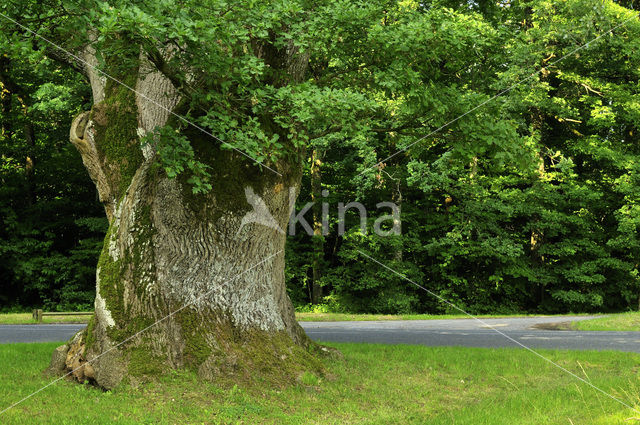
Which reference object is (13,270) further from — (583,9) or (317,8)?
(583,9)

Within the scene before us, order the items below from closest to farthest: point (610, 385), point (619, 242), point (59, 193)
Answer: point (610, 385) < point (619, 242) < point (59, 193)

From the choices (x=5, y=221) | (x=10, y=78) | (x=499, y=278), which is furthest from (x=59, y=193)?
(x=499, y=278)

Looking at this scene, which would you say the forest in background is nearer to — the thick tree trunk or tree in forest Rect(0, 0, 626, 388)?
Result: tree in forest Rect(0, 0, 626, 388)

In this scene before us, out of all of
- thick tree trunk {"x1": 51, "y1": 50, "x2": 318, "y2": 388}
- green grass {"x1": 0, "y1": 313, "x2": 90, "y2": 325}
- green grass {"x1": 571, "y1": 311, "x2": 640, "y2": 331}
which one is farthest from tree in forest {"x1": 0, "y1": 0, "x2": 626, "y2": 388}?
green grass {"x1": 0, "y1": 313, "x2": 90, "y2": 325}

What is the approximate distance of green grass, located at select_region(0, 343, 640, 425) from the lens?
6.51m

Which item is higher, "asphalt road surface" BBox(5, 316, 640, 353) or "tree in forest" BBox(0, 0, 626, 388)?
"tree in forest" BBox(0, 0, 626, 388)

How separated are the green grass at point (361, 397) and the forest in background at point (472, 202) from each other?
13128 mm

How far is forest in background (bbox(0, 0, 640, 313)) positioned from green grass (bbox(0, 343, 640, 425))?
13.1 meters

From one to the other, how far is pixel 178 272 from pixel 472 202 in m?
18.7

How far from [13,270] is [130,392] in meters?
21.9

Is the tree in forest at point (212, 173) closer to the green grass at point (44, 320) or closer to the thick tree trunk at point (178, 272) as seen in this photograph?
the thick tree trunk at point (178, 272)

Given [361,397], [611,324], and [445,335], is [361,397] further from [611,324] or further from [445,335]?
[611,324]

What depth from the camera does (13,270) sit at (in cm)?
2570

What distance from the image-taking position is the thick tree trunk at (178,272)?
24.5 feet
